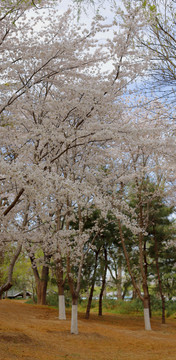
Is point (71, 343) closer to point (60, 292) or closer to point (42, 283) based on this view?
point (60, 292)

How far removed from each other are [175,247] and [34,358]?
11.5 m

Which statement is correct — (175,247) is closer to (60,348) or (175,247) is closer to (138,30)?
(60,348)

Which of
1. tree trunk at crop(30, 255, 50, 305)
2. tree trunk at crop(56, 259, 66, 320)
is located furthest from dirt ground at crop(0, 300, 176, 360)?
tree trunk at crop(30, 255, 50, 305)

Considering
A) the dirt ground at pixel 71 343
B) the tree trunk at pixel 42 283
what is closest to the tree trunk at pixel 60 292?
the dirt ground at pixel 71 343

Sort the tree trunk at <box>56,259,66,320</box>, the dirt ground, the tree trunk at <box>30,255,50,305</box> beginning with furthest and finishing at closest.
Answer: the tree trunk at <box>30,255,50,305</box> → the tree trunk at <box>56,259,66,320</box> → the dirt ground

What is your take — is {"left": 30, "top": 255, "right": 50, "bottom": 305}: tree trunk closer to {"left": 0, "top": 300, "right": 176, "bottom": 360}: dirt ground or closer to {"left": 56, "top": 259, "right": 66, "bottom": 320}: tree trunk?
{"left": 56, "top": 259, "right": 66, "bottom": 320}: tree trunk

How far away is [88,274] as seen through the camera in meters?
16.0

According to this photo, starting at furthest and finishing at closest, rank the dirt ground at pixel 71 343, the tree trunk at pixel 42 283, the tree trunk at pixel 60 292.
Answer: the tree trunk at pixel 42 283
the tree trunk at pixel 60 292
the dirt ground at pixel 71 343

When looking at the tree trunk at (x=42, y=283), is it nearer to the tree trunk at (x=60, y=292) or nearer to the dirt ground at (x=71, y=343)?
the tree trunk at (x=60, y=292)

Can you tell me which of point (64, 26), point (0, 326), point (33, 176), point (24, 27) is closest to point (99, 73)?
point (64, 26)

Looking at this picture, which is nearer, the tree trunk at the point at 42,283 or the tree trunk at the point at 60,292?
the tree trunk at the point at 60,292

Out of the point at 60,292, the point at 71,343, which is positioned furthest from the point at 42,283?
the point at 71,343

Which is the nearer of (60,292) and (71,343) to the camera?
(71,343)

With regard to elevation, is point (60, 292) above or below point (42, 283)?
below
